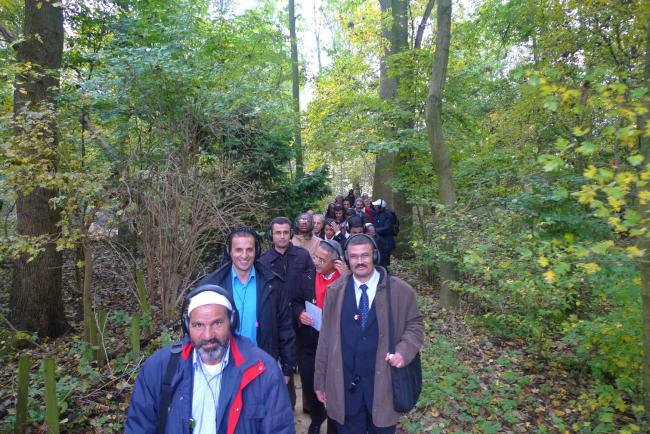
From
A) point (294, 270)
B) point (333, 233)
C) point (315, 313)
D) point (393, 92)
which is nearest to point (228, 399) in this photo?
point (315, 313)

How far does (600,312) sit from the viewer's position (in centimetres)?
671

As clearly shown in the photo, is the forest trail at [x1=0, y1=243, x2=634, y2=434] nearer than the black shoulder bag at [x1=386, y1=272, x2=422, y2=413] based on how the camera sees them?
No

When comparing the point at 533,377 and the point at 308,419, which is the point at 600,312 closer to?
the point at 533,377

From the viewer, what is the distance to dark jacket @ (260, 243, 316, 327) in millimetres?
4285

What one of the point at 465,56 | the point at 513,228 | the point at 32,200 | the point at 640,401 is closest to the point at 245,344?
the point at 640,401

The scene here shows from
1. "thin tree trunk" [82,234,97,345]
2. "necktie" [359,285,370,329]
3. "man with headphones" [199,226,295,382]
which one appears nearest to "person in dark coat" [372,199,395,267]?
"thin tree trunk" [82,234,97,345]

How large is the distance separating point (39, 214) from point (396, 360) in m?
7.34

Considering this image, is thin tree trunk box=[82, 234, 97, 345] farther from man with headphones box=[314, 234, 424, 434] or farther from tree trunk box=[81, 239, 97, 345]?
man with headphones box=[314, 234, 424, 434]

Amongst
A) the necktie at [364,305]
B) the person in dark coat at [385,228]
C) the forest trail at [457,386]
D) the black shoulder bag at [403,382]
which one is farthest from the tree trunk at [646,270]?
the person in dark coat at [385,228]

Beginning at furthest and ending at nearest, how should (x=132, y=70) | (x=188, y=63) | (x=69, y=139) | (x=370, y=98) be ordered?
(x=370, y=98) → (x=188, y=63) → (x=132, y=70) → (x=69, y=139)

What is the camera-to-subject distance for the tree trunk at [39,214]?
747 centimetres

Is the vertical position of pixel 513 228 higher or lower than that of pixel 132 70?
lower

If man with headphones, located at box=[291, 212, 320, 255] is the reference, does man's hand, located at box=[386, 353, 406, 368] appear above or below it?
below

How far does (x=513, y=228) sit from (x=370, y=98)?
5490mm
